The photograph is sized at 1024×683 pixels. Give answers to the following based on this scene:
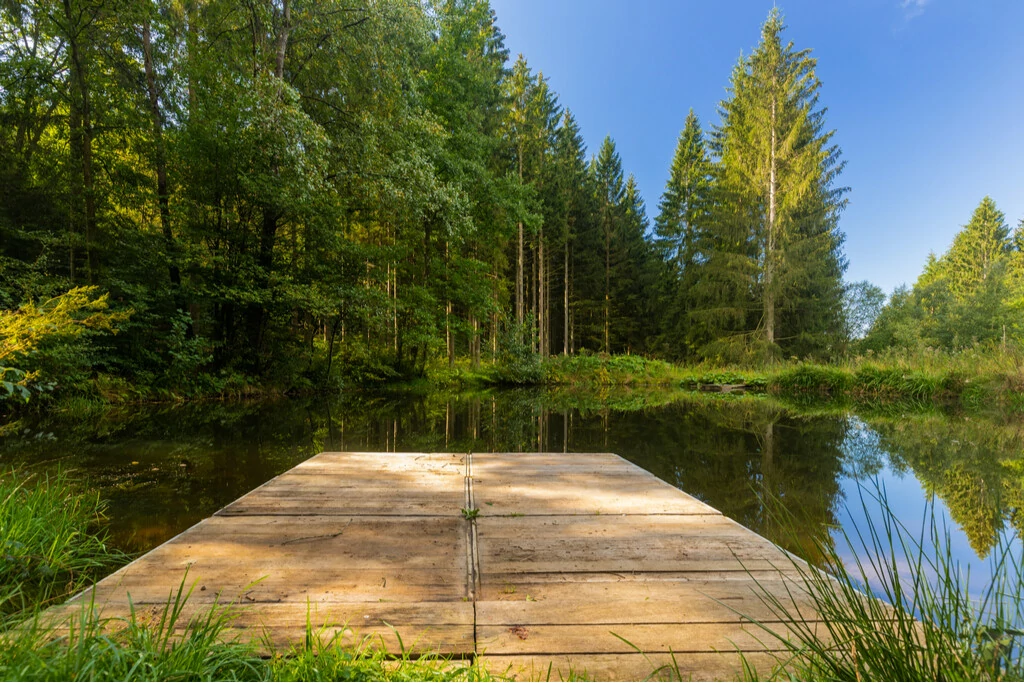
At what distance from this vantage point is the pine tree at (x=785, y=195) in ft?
57.4

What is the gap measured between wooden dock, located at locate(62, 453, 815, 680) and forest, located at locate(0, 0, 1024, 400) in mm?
3945

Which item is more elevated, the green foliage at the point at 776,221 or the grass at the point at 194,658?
the green foliage at the point at 776,221

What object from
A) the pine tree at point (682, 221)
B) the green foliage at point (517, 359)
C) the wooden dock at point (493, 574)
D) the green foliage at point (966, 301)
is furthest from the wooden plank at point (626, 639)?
the pine tree at point (682, 221)

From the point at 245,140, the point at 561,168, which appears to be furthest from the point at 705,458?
the point at 561,168

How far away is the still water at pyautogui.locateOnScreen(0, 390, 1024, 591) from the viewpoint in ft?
9.14

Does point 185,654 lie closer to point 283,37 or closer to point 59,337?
point 59,337

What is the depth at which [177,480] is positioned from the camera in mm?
3418

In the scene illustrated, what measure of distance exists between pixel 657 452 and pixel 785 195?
17.4 m

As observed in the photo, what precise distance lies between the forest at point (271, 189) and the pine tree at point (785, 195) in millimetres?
104

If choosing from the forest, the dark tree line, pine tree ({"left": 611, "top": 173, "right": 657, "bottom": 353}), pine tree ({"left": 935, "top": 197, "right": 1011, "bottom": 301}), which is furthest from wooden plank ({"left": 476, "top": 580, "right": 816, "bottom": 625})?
pine tree ({"left": 935, "top": 197, "right": 1011, "bottom": 301})

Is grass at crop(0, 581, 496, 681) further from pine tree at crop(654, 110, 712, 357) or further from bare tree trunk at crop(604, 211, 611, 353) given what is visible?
bare tree trunk at crop(604, 211, 611, 353)

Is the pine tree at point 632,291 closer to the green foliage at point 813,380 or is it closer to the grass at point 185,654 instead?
the green foliage at point 813,380

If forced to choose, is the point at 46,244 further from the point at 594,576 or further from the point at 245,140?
the point at 594,576

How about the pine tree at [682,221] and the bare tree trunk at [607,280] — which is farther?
the bare tree trunk at [607,280]
